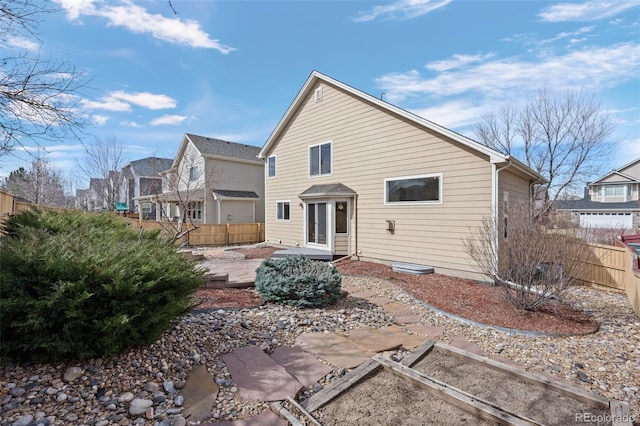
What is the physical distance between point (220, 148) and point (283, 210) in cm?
982

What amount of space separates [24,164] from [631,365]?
920 cm

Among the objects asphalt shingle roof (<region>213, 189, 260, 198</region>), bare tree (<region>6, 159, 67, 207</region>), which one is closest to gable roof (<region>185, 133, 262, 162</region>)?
asphalt shingle roof (<region>213, 189, 260, 198</region>)

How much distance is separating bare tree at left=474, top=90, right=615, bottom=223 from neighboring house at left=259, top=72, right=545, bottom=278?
37.2ft

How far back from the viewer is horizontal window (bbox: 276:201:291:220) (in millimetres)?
14820

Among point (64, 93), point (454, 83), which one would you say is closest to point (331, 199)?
point (454, 83)

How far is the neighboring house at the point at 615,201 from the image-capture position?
2652cm

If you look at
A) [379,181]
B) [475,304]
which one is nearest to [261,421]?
[475,304]

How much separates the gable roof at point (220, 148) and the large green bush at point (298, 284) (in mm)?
16500

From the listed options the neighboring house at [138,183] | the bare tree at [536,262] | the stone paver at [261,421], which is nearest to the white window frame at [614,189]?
the bare tree at [536,262]

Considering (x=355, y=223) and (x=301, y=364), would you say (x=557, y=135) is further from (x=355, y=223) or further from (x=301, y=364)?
(x=301, y=364)

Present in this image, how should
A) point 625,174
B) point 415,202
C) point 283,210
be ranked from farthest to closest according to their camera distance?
1. point 625,174
2. point 283,210
3. point 415,202

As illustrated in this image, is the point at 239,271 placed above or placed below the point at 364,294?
above

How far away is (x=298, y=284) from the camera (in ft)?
17.9

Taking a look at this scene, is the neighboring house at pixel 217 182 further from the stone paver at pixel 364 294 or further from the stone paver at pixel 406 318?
the stone paver at pixel 406 318
